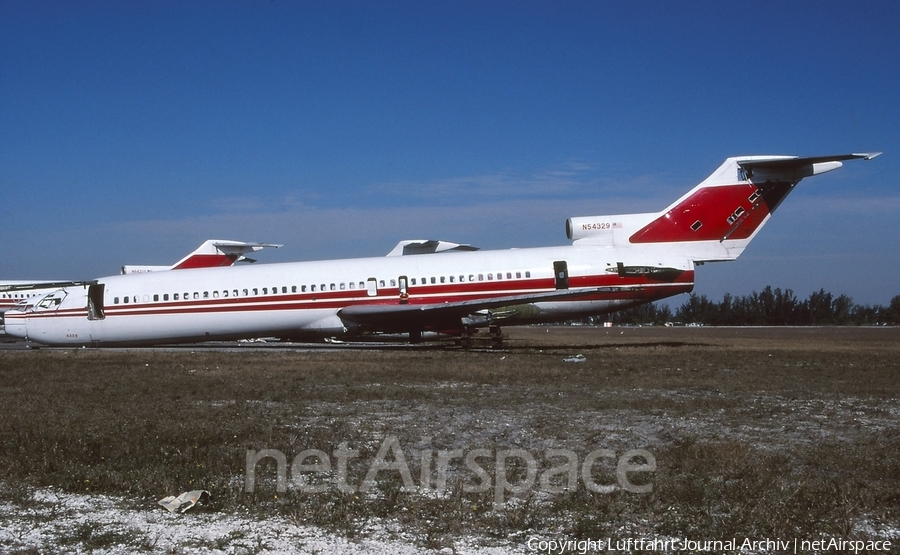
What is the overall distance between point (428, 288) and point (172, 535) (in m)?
19.2

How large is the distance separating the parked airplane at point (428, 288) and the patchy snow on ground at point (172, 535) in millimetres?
17831

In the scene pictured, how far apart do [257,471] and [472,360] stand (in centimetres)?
1255

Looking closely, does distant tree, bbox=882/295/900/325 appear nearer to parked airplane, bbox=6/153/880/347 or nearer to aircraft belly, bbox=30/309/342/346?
parked airplane, bbox=6/153/880/347

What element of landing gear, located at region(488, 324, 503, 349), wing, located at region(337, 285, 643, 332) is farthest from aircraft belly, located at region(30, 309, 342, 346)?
landing gear, located at region(488, 324, 503, 349)

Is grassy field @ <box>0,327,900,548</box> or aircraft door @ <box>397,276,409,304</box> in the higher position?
aircraft door @ <box>397,276,409,304</box>

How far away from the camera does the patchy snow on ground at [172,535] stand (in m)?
4.63

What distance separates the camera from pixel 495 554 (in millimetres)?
4543

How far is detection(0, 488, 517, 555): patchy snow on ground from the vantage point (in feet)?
15.2

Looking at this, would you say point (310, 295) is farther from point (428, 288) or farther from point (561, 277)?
point (561, 277)

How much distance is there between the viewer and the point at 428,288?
23953 mm

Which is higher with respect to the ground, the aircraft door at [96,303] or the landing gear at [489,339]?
the aircraft door at [96,303]

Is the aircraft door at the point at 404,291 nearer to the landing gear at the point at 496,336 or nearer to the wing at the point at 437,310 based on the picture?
the wing at the point at 437,310

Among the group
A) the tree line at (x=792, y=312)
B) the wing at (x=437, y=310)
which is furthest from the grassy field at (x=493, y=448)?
the tree line at (x=792, y=312)

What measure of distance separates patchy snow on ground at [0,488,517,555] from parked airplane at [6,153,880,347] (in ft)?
58.5
